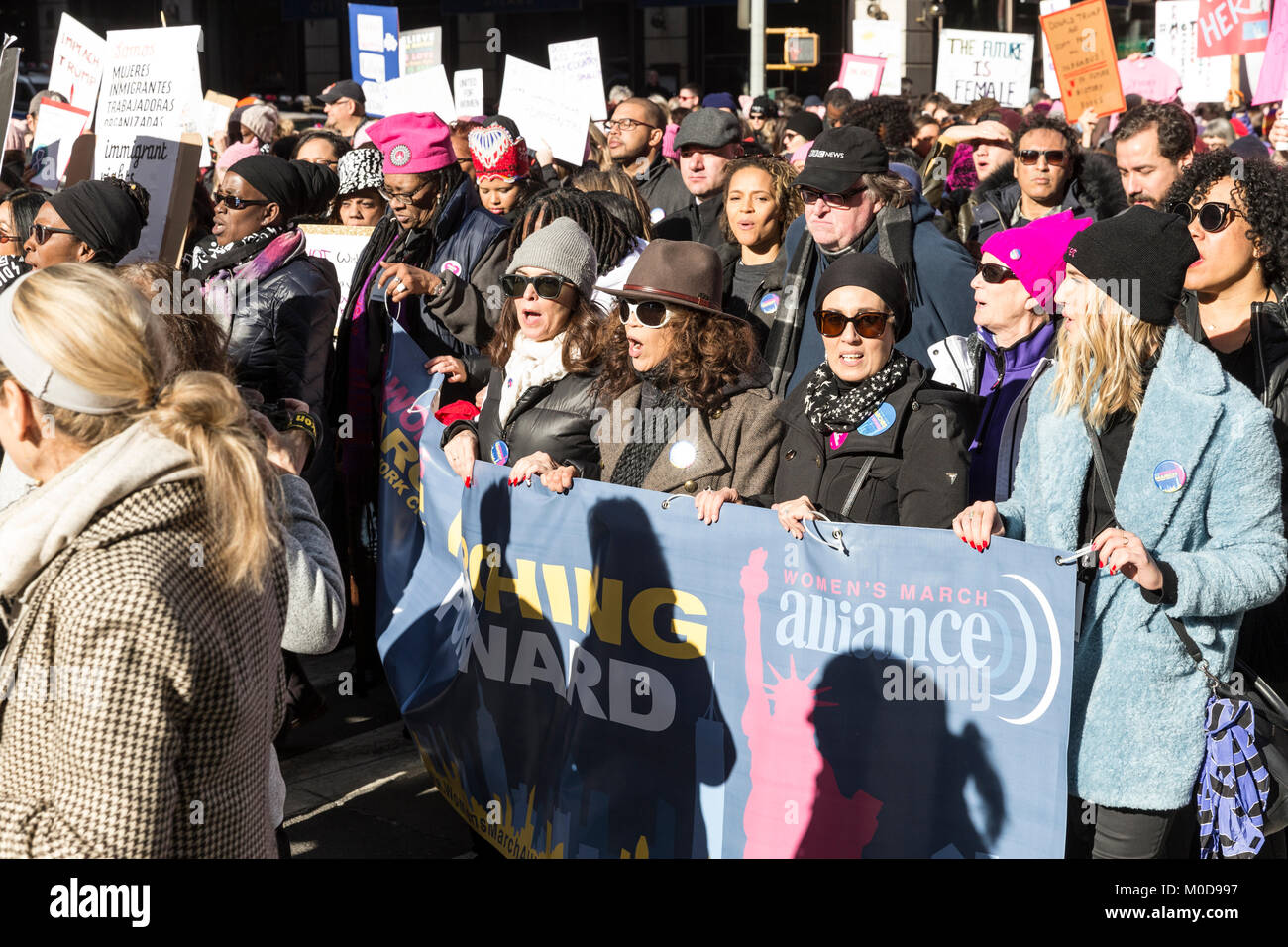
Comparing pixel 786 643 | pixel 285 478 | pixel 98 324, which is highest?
pixel 98 324

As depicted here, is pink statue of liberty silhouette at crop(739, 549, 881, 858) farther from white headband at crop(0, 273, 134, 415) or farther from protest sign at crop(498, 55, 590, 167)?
protest sign at crop(498, 55, 590, 167)

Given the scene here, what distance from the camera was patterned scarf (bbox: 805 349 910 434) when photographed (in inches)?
133

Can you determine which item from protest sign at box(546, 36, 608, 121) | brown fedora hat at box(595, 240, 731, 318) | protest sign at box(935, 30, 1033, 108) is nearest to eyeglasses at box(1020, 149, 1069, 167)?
brown fedora hat at box(595, 240, 731, 318)

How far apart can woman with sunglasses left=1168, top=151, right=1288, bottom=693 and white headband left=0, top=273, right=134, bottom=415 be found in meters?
2.95

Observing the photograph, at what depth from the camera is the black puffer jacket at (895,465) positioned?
3225 mm

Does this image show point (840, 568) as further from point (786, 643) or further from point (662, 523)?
point (662, 523)

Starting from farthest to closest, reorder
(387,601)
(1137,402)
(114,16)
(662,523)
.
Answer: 1. (114,16)
2. (387,601)
3. (662,523)
4. (1137,402)

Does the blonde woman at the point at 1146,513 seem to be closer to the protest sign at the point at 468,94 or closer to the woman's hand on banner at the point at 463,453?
the woman's hand on banner at the point at 463,453

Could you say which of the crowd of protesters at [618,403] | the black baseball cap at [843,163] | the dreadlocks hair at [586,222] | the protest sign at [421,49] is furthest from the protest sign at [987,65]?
the dreadlocks hair at [586,222]

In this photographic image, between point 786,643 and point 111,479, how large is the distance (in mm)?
1780

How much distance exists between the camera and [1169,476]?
111 inches

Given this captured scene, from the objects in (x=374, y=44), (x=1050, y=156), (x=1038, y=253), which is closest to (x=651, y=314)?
(x=1038, y=253)

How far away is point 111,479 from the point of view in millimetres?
1812

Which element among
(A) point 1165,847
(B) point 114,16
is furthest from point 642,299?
(B) point 114,16
